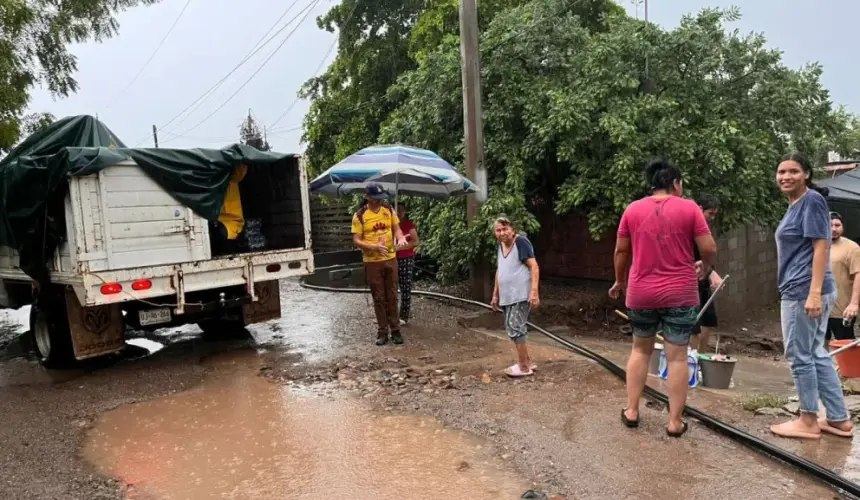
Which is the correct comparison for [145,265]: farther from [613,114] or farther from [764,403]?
[613,114]

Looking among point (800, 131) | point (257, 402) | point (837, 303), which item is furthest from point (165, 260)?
point (800, 131)

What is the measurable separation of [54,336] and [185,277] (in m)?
1.76

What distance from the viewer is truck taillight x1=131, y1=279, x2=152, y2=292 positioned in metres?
6.42

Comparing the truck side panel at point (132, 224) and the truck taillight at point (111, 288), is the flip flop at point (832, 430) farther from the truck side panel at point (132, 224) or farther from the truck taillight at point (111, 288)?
the truck taillight at point (111, 288)

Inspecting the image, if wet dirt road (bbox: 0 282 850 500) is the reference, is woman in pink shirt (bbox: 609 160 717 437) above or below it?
above

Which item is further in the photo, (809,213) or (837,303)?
(837,303)

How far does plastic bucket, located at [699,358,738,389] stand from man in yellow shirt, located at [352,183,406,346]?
3.28 meters

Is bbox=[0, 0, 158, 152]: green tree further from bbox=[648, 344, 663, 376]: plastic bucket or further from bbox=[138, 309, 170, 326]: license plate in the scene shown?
bbox=[648, 344, 663, 376]: plastic bucket

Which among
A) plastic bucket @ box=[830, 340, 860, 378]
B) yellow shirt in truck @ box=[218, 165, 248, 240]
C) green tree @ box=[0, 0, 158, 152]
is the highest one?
green tree @ box=[0, 0, 158, 152]

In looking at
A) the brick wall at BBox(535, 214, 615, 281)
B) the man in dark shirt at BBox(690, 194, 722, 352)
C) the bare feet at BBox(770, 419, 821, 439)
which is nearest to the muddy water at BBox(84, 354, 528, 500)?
the bare feet at BBox(770, 419, 821, 439)

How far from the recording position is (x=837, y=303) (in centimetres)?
610

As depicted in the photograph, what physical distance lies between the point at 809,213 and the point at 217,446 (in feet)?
13.8

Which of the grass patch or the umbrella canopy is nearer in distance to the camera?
the grass patch

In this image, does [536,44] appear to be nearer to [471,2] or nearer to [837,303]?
[471,2]
